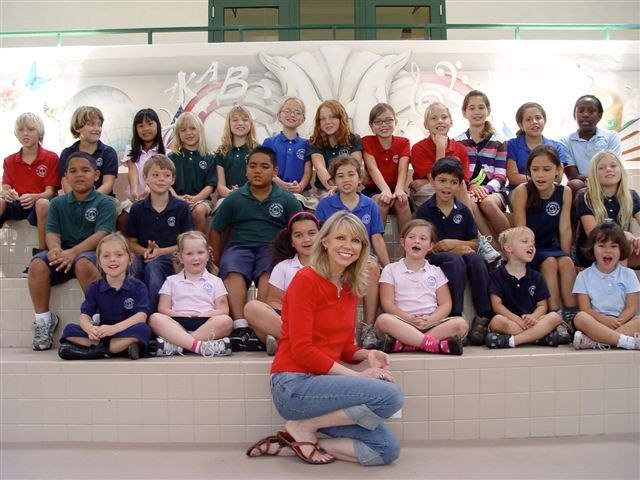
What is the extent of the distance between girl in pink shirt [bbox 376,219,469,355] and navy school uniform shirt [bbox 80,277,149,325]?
1249 mm

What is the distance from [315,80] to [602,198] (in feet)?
12.5

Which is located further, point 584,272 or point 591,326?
point 584,272

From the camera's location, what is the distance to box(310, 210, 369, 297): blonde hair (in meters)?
2.75

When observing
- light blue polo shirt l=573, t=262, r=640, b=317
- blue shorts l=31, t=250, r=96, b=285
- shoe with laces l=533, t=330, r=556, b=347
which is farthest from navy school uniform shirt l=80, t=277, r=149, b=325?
A: light blue polo shirt l=573, t=262, r=640, b=317

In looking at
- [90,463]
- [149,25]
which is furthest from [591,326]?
[149,25]

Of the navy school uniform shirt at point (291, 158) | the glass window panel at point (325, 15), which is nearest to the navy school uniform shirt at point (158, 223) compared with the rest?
the navy school uniform shirt at point (291, 158)

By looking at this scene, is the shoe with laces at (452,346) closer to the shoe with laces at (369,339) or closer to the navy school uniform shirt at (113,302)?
the shoe with laces at (369,339)

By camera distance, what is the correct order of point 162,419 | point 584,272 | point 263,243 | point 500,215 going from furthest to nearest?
point 500,215 → point 263,243 → point 584,272 → point 162,419

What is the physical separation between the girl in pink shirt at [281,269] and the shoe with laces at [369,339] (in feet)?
1.52

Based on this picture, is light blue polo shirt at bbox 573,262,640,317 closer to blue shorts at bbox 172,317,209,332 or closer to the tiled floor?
the tiled floor

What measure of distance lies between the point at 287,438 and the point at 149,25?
698cm

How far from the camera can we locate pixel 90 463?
273 centimetres

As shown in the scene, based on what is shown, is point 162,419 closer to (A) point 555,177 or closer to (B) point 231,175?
(B) point 231,175

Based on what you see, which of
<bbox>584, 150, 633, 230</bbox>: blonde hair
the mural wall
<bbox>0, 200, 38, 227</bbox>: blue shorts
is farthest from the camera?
the mural wall
